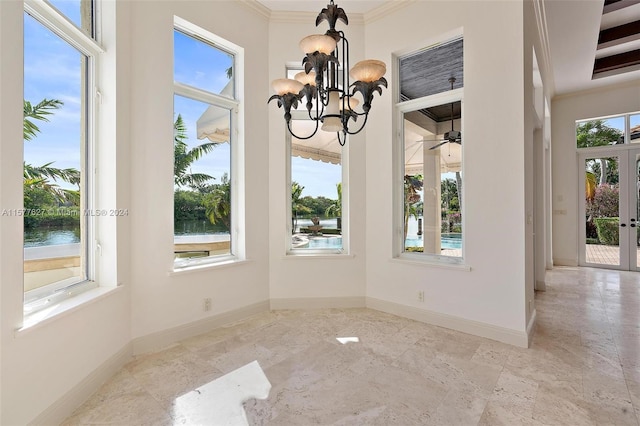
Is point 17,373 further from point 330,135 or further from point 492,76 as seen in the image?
point 492,76

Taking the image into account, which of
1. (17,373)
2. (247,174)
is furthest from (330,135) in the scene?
(17,373)

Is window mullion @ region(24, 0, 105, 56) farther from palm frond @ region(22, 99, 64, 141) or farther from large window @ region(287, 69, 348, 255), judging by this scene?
large window @ region(287, 69, 348, 255)

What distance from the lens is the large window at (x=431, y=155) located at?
3424mm

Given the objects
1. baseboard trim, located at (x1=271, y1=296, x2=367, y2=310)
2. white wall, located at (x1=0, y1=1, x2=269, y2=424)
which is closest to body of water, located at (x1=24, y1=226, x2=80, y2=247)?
white wall, located at (x1=0, y1=1, x2=269, y2=424)

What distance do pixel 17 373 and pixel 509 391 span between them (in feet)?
9.84

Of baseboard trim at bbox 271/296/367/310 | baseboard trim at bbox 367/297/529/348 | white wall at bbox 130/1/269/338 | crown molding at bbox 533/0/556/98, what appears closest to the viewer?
white wall at bbox 130/1/269/338

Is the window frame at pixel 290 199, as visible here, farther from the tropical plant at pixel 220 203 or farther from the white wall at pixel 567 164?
the white wall at pixel 567 164

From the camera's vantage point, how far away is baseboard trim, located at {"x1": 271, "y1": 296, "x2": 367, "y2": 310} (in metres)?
3.92

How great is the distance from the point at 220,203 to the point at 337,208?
4.81ft

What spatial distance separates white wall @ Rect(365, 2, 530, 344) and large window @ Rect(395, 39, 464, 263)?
0.19 metres

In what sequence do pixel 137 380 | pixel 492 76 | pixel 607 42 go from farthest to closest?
pixel 607 42, pixel 492 76, pixel 137 380

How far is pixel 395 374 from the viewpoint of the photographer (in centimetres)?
240

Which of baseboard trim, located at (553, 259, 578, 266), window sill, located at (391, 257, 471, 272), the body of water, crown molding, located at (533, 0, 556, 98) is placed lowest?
baseboard trim, located at (553, 259, 578, 266)

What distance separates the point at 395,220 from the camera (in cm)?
381
